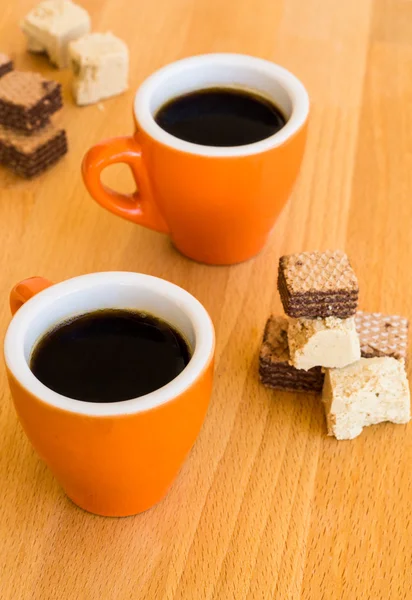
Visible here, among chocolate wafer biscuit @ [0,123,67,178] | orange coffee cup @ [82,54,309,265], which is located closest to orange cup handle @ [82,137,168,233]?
orange coffee cup @ [82,54,309,265]

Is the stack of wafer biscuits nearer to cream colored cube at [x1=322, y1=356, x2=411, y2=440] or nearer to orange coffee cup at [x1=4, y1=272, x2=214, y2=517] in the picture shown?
orange coffee cup at [x1=4, y1=272, x2=214, y2=517]

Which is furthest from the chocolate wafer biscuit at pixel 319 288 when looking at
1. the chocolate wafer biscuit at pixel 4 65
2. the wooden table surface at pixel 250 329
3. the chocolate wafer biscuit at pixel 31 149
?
the chocolate wafer biscuit at pixel 4 65

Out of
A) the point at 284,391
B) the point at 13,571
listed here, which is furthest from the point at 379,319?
the point at 13,571

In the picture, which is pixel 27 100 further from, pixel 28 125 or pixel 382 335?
pixel 382 335

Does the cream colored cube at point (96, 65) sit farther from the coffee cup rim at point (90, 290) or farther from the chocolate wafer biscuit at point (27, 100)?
the coffee cup rim at point (90, 290)

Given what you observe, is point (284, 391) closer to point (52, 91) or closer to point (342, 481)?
point (342, 481)
